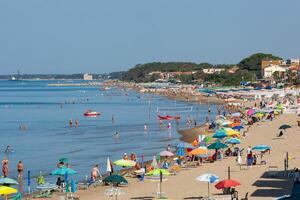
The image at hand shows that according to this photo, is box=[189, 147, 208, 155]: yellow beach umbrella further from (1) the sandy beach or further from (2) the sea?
(2) the sea

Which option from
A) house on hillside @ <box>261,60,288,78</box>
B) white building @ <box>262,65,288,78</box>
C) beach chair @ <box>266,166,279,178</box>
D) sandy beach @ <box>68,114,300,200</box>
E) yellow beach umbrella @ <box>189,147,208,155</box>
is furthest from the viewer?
→ white building @ <box>262,65,288,78</box>

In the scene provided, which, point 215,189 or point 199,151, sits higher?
point 199,151

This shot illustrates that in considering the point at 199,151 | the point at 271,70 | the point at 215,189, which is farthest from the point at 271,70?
the point at 215,189

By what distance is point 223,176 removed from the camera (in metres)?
24.4

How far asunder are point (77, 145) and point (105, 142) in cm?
235

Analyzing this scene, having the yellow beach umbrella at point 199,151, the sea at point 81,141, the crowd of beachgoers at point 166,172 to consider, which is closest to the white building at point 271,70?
the sea at point 81,141

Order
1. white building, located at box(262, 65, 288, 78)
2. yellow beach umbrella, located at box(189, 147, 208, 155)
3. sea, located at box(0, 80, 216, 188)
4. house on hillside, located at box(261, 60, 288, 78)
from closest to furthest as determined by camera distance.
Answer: yellow beach umbrella, located at box(189, 147, 208, 155) < sea, located at box(0, 80, 216, 188) < house on hillside, located at box(261, 60, 288, 78) < white building, located at box(262, 65, 288, 78)

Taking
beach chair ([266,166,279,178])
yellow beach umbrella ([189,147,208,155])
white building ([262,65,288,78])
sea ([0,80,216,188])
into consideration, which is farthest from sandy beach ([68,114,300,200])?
white building ([262,65,288,78])

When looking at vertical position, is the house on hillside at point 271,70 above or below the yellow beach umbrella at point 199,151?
above

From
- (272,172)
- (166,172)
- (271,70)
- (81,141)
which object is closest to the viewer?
(166,172)

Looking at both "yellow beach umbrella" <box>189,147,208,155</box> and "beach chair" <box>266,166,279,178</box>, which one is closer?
"beach chair" <box>266,166,279,178</box>

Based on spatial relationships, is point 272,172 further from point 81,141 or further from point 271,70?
point 271,70

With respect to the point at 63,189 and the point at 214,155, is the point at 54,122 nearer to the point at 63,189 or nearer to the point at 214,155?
the point at 214,155

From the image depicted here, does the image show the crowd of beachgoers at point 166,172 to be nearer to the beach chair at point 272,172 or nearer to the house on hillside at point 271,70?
the beach chair at point 272,172
